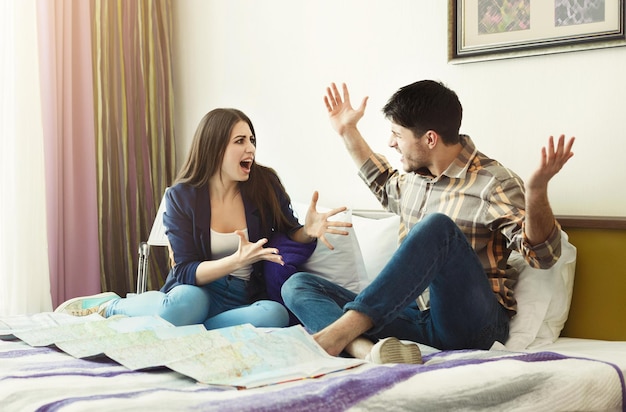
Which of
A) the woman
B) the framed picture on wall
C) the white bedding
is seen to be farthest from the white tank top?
the framed picture on wall

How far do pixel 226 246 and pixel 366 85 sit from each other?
0.87 metres

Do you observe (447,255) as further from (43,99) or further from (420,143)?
(43,99)

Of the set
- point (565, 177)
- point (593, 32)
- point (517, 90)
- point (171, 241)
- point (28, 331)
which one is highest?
point (593, 32)

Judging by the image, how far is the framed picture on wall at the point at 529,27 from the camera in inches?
93.9

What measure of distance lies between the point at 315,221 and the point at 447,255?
612 millimetres

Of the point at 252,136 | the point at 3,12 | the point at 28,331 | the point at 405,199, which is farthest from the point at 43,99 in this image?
the point at 405,199

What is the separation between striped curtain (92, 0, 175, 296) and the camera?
3.42 metres

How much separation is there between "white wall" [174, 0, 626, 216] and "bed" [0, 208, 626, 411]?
0.49 metres

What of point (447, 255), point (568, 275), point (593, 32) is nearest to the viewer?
point (447, 255)

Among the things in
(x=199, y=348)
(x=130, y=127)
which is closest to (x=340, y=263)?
(x=199, y=348)

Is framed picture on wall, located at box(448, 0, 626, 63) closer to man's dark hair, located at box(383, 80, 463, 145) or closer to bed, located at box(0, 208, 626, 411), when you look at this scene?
man's dark hair, located at box(383, 80, 463, 145)

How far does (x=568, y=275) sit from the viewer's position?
2258 mm

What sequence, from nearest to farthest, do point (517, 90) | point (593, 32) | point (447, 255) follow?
point (447, 255) < point (593, 32) < point (517, 90)

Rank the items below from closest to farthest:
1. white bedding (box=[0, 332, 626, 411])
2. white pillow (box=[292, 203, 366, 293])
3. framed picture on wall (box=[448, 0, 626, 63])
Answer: white bedding (box=[0, 332, 626, 411]) → framed picture on wall (box=[448, 0, 626, 63]) → white pillow (box=[292, 203, 366, 293])
